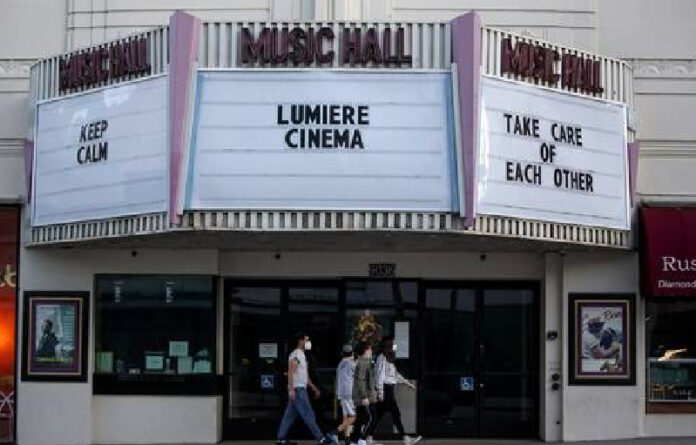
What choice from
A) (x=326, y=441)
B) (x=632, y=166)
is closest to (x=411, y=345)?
(x=326, y=441)

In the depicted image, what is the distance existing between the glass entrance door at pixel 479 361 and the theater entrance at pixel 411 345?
17mm

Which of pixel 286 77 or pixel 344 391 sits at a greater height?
pixel 286 77

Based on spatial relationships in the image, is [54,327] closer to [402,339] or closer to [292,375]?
[292,375]

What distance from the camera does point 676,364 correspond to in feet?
56.9

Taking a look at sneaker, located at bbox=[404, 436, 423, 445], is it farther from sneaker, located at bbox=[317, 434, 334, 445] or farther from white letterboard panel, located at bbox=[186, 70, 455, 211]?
white letterboard panel, located at bbox=[186, 70, 455, 211]

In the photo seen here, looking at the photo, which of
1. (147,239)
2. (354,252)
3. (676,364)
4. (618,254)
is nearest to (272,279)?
(354,252)

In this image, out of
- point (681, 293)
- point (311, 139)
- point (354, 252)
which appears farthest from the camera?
point (354, 252)

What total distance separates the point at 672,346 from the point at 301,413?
6.27 meters

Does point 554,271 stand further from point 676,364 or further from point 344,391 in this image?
point 344,391

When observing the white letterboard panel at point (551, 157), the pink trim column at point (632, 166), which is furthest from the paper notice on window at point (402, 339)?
the pink trim column at point (632, 166)

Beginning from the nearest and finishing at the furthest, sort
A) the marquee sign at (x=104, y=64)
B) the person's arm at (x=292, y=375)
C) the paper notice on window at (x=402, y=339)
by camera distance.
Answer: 1. the marquee sign at (x=104, y=64)
2. the person's arm at (x=292, y=375)
3. the paper notice on window at (x=402, y=339)

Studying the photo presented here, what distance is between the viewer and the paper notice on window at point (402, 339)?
17.7 m

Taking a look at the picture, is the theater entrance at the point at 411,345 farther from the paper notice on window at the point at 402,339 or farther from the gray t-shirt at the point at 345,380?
the gray t-shirt at the point at 345,380

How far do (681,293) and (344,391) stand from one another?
5.49 meters
